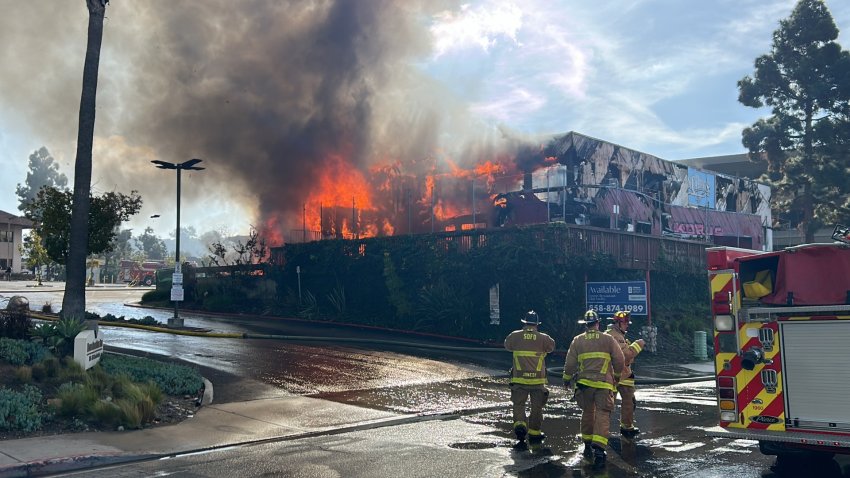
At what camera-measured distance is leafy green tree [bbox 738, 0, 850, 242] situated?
1524 inches

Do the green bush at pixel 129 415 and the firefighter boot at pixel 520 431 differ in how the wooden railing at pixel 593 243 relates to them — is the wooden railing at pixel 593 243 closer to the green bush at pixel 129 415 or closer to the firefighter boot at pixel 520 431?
the firefighter boot at pixel 520 431

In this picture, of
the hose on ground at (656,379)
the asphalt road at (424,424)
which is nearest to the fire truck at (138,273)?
the asphalt road at (424,424)

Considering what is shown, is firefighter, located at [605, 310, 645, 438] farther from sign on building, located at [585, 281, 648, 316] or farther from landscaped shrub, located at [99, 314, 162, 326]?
landscaped shrub, located at [99, 314, 162, 326]

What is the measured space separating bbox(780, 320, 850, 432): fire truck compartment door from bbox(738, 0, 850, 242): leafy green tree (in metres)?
35.1

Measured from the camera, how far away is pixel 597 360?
873 centimetres

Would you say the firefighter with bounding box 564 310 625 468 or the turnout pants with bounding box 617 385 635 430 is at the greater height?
the firefighter with bounding box 564 310 625 468

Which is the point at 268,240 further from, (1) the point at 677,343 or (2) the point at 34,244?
(2) the point at 34,244

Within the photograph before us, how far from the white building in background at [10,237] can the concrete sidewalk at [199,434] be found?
68790 millimetres

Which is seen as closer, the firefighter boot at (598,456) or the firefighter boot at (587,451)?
the firefighter boot at (598,456)

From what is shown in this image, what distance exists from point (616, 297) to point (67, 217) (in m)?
16.9

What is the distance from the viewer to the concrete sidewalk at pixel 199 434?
8.28 metres

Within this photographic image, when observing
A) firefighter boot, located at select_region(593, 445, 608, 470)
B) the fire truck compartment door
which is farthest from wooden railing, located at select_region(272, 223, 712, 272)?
the fire truck compartment door

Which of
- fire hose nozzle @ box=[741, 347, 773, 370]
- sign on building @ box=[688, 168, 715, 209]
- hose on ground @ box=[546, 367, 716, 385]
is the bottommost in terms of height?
hose on ground @ box=[546, 367, 716, 385]

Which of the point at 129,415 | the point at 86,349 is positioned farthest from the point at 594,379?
the point at 86,349
